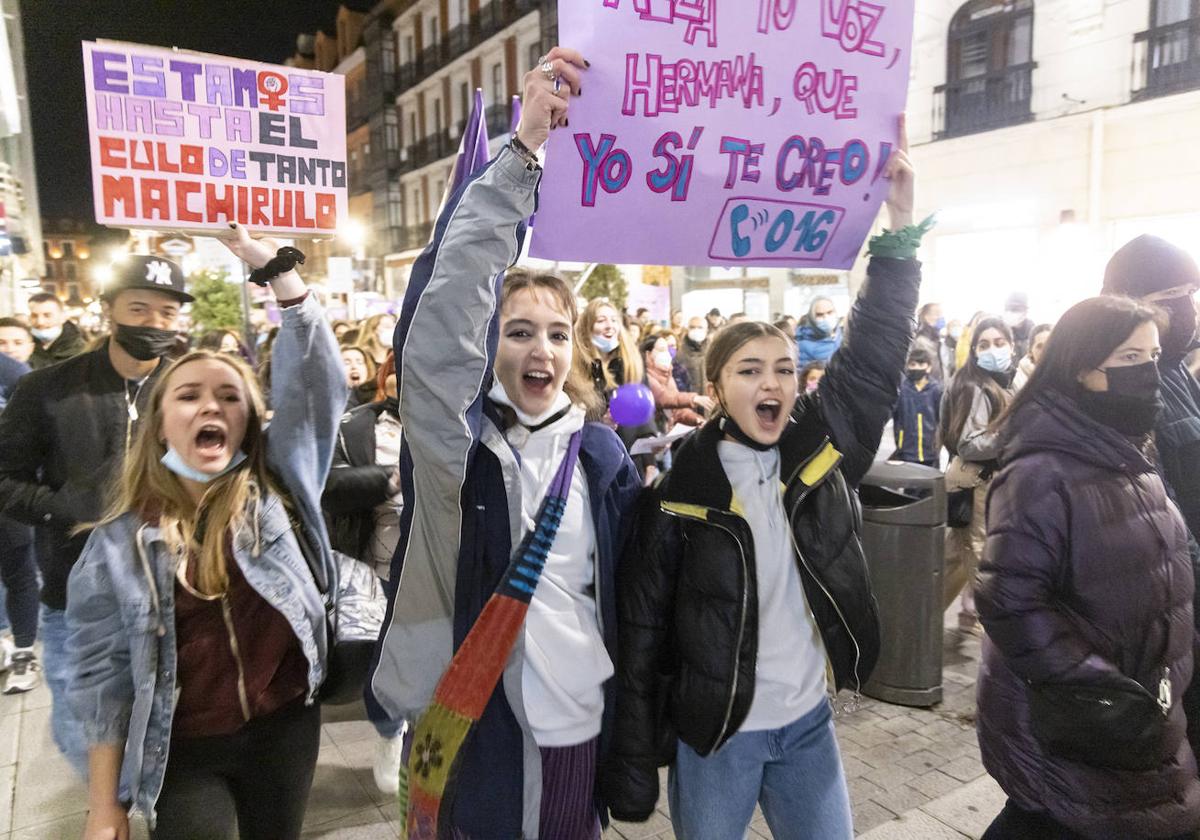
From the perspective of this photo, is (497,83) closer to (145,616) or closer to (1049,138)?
(1049,138)

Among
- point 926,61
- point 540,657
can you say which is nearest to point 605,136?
point 540,657

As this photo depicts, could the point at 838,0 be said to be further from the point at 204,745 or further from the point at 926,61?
the point at 926,61

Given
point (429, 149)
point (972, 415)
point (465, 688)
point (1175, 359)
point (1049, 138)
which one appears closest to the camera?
point (465, 688)

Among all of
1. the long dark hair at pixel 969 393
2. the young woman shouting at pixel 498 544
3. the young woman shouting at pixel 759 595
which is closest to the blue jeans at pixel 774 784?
the young woman shouting at pixel 759 595

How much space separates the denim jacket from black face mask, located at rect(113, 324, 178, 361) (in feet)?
4.60

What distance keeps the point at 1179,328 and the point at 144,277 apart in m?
3.80

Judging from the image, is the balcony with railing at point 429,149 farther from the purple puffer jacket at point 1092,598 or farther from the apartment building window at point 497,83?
the purple puffer jacket at point 1092,598

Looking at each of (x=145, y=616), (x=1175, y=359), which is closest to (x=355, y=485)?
(x=145, y=616)

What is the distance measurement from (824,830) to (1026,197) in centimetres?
1596

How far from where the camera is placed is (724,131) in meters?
2.42

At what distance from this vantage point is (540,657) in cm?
186

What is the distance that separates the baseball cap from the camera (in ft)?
10.6

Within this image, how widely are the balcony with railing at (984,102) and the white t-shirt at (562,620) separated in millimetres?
16494

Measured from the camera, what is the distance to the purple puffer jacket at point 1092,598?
204 centimetres
